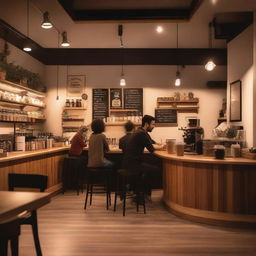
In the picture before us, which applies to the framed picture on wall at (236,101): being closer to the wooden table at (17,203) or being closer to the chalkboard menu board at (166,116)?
the chalkboard menu board at (166,116)

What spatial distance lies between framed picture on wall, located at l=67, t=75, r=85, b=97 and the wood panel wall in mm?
2000

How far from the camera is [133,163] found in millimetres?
5480

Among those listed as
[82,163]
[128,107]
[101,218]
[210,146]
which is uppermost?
[128,107]

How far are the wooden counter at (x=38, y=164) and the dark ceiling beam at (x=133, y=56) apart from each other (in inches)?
108

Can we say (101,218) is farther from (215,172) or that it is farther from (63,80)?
(63,80)

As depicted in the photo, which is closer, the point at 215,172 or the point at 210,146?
the point at 215,172

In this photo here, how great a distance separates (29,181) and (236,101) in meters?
4.81

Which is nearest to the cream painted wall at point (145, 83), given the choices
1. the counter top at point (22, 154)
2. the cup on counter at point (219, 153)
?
the counter top at point (22, 154)

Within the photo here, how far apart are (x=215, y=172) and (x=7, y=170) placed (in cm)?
312

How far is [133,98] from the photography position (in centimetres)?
867

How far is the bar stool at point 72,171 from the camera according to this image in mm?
6997

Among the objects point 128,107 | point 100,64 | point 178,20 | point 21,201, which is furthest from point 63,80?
point 21,201

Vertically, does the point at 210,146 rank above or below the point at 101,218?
above

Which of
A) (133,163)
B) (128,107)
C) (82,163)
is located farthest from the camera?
(128,107)
